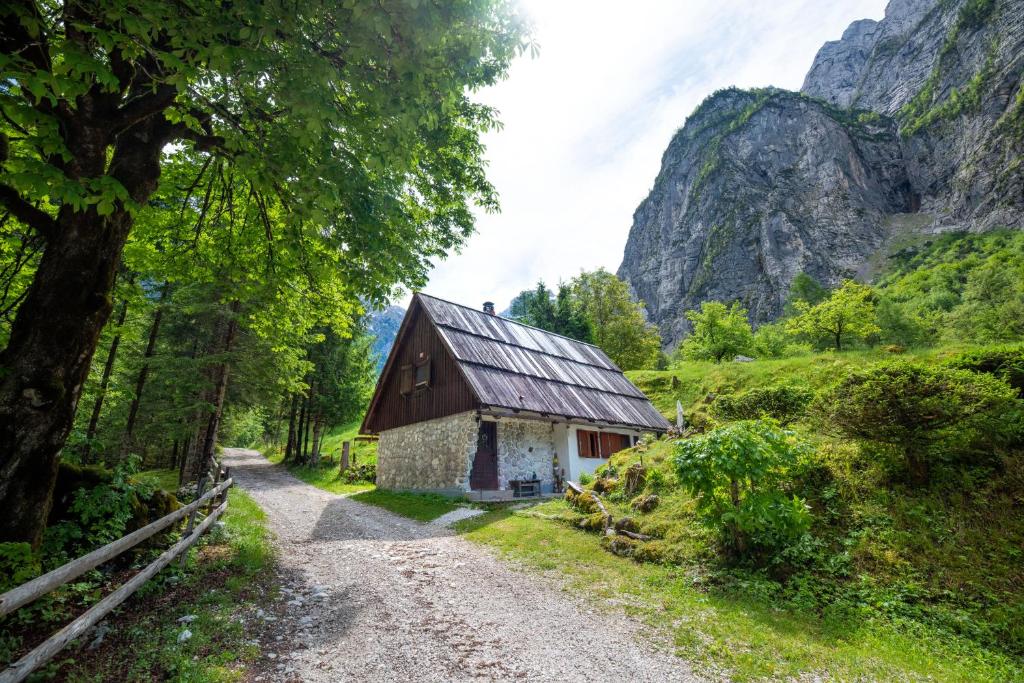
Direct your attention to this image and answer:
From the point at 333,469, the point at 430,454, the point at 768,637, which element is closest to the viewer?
the point at 768,637

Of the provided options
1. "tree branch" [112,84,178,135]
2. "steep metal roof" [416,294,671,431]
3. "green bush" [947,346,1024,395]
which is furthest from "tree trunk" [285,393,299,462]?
"green bush" [947,346,1024,395]

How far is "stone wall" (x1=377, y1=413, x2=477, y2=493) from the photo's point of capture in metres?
15.5

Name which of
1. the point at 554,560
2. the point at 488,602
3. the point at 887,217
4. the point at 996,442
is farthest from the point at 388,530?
the point at 887,217

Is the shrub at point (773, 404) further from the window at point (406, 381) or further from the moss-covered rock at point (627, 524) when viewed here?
the window at point (406, 381)

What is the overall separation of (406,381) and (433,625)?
14.3 metres

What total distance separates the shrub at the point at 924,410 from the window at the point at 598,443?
11.7 m

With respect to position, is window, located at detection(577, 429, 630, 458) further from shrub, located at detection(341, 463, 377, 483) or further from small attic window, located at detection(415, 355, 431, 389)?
shrub, located at detection(341, 463, 377, 483)

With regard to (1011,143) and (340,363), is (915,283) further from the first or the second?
(340,363)

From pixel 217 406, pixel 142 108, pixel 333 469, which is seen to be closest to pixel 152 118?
pixel 142 108

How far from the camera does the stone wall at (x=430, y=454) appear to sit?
15469 millimetres

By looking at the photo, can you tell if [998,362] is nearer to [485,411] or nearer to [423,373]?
[485,411]

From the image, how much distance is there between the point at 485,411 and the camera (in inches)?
588

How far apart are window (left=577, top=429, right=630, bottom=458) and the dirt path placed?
1027cm

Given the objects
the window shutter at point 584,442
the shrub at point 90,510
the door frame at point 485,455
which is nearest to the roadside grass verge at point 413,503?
the door frame at point 485,455
